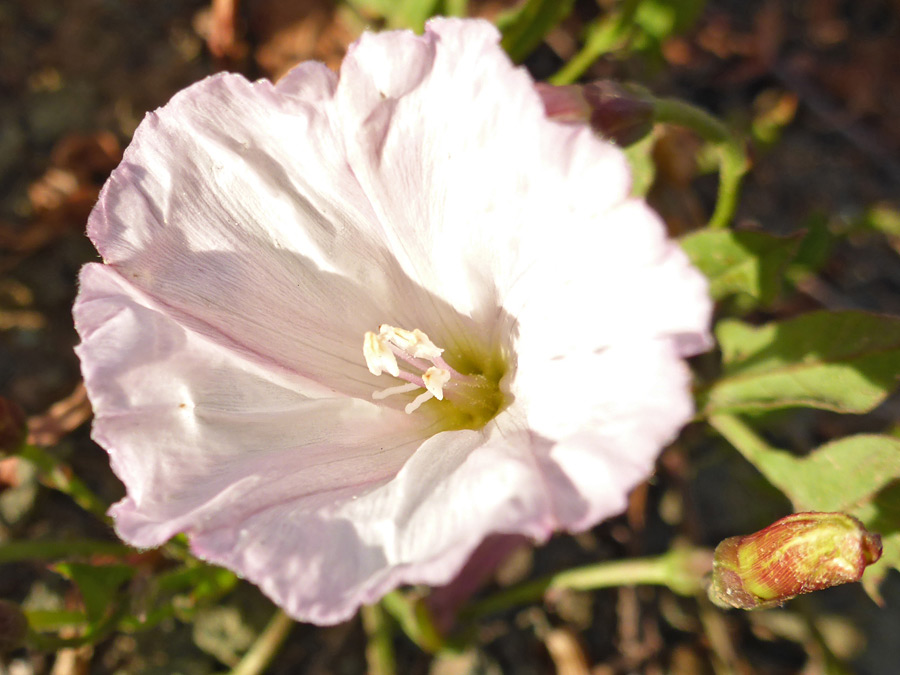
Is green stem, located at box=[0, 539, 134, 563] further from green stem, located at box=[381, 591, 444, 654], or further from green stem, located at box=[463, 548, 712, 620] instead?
green stem, located at box=[463, 548, 712, 620]

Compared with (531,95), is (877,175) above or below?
below

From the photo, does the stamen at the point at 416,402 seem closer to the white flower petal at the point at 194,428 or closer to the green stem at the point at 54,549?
the white flower petal at the point at 194,428

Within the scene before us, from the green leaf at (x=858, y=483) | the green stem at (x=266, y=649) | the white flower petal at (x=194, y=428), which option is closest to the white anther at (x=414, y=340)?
the white flower petal at (x=194, y=428)

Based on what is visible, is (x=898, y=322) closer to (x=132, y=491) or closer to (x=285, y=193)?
(x=285, y=193)

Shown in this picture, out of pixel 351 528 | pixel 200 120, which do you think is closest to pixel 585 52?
pixel 200 120

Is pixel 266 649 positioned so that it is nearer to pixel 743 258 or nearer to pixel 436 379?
pixel 436 379

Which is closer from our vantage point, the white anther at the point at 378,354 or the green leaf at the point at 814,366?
the white anther at the point at 378,354

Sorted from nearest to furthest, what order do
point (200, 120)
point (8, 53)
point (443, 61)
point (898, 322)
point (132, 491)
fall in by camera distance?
1. point (132, 491)
2. point (443, 61)
3. point (200, 120)
4. point (898, 322)
5. point (8, 53)
